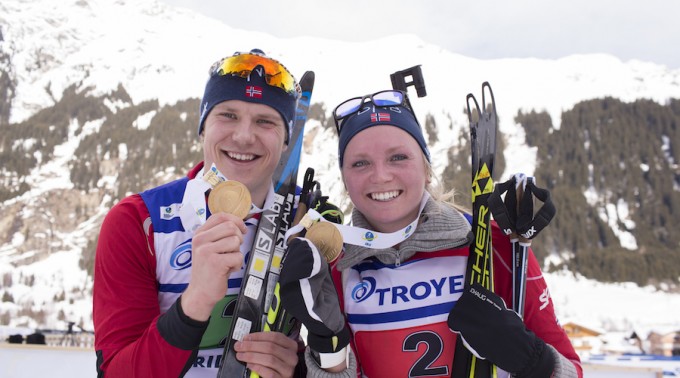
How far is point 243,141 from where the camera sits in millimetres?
2463

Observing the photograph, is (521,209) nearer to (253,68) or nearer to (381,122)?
(381,122)

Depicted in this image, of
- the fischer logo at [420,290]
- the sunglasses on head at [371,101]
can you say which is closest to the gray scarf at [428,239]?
the fischer logo at [420,290]

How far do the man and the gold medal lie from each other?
267mm

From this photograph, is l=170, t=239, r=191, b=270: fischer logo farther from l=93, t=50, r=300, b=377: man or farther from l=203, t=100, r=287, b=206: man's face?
l=203, t=100, r=287, b=206: man's face

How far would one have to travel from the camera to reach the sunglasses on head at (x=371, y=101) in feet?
9.00

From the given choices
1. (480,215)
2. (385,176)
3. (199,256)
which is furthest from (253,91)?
(480,215)

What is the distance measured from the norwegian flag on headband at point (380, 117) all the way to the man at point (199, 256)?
1.39 feet

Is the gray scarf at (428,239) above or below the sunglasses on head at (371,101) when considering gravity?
below

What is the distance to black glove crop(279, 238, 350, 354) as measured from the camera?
198 cm

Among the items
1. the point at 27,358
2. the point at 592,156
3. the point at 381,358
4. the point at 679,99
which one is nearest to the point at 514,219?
the point at 381,358

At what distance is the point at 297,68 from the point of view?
12519 centimetres

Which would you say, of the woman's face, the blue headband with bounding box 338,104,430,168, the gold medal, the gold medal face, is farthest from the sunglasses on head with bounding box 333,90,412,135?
the gold medal face

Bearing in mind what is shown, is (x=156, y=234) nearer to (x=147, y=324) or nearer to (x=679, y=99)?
(x=147, y=324)

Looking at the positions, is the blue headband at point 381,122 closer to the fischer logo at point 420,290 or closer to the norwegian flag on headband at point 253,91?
the norwegian flag on headband at point 253,91
